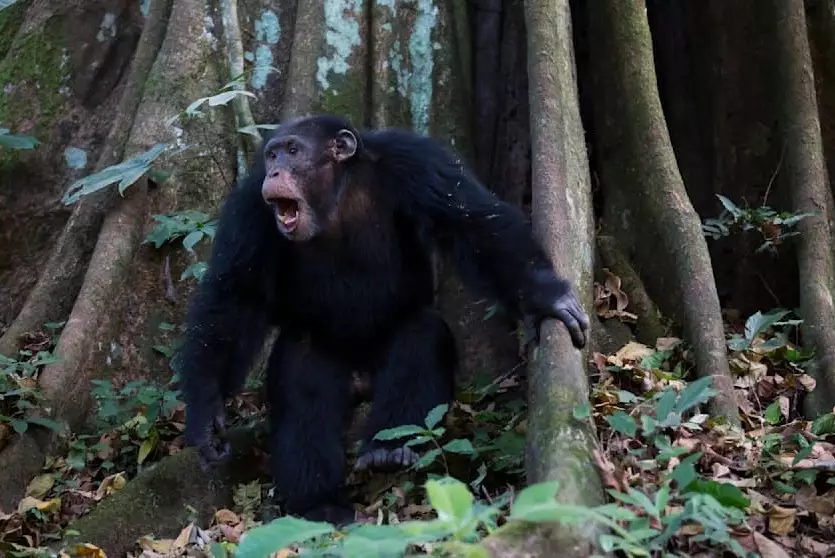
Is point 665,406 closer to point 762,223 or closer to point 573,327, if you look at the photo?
Result: point 573,327

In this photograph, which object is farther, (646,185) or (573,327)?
(646,185)

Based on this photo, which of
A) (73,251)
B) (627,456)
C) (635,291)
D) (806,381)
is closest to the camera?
(627,456)

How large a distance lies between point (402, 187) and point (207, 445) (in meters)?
1.59

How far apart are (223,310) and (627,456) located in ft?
7.42

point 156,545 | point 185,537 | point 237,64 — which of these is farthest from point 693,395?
point 237,64

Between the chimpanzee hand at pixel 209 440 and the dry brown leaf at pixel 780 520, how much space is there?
8.51 feet

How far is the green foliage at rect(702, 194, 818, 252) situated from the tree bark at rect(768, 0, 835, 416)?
11cm

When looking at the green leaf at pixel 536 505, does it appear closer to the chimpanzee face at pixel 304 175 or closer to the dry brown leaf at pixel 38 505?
the chimpanzee face at pixel 304 175

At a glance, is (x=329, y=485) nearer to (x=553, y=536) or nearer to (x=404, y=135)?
(x=404, y=135)

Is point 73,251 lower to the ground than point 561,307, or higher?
higher

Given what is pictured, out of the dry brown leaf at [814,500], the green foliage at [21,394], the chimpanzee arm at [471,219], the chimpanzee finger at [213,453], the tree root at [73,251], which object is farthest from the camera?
the tree root at [73,251]

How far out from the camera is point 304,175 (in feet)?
16.5

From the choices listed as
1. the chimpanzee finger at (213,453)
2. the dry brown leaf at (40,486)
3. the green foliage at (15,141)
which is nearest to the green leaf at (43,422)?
the dry brown leaf at (40,486)

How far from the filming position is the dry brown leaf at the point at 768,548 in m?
3.09
